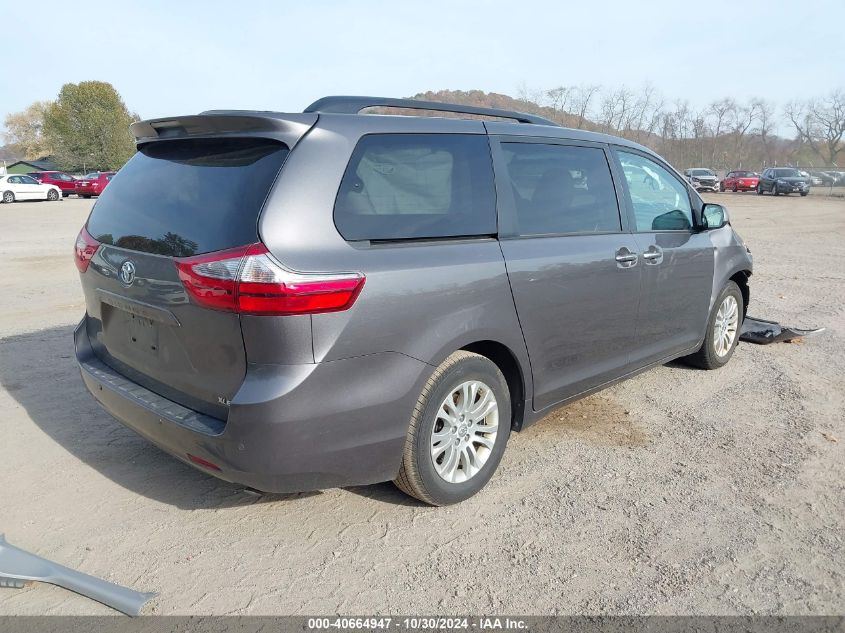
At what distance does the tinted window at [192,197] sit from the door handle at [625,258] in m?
2.21

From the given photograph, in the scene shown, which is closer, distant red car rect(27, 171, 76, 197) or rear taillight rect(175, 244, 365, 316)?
rear taillight rect(175, 244, 365, 316)

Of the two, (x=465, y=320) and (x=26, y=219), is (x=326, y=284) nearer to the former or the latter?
(x=465, y=320)

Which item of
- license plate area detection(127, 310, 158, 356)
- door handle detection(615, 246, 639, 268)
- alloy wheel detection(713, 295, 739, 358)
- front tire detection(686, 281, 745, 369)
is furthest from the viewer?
alloy wheel detection(713, 295, 739, 358)

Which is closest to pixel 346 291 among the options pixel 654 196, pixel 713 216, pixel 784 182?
pixel 654 196

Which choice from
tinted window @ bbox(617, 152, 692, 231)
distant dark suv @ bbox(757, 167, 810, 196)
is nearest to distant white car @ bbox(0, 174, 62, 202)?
tinted window @ bbox(617, 152, 692, 231)

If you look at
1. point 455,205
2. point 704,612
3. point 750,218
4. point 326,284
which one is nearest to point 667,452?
point 704,612

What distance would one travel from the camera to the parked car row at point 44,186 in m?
33.4

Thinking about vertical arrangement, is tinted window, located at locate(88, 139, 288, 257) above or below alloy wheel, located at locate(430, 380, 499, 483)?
above

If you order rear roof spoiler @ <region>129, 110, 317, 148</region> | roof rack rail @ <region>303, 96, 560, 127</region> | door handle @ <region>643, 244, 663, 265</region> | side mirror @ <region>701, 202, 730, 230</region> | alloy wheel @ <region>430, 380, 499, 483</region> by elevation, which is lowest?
alloy wheel @ <region>430, 380, 499, 483</region>

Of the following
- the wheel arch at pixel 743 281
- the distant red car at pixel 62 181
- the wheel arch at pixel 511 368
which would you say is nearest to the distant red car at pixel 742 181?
the wheel arch at pixel 743 281

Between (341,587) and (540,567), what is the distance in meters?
0.85

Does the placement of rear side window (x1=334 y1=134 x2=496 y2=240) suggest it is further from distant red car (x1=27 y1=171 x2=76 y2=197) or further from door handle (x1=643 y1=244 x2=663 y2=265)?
distant red car (x1=27 y1=171 x2=76 y2=197)

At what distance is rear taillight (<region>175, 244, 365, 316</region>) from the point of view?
2.45 meters

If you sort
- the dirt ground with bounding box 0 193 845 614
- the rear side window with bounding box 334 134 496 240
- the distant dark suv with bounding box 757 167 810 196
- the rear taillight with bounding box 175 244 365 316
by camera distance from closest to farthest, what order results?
the rear taillight with bounding box 175 244 365 316 → the dirt ground with bounding box 0 193 845 614 → the rear side window with bounding box 334 134 496 240 → the distant dark suv with bounding box 757 167 810 196
